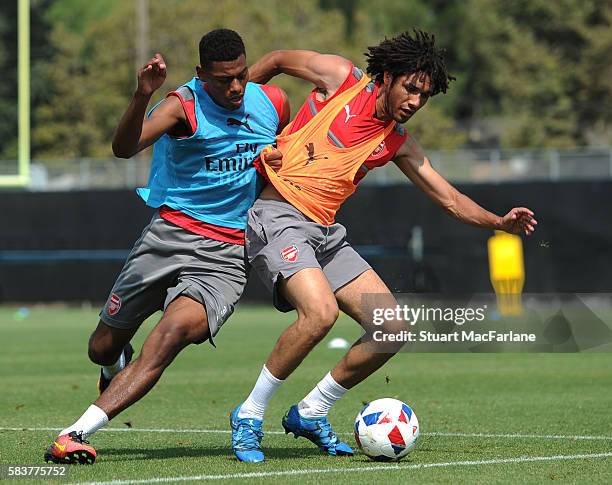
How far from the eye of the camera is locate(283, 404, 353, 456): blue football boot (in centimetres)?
786

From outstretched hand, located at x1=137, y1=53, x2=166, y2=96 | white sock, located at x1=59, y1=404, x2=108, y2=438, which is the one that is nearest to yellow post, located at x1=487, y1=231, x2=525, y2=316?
white sock, located at x1=59, y1=404, x2=108, y2=438

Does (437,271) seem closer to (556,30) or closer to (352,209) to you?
(352,209)

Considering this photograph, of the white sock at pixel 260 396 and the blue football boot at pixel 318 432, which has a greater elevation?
the white sock at pixel 260 396

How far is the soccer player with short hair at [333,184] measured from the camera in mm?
7668

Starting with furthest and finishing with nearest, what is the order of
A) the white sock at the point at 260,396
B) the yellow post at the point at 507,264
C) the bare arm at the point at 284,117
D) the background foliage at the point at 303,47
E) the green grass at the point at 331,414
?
the background foliage at the point at 303,47
the yellow post at the point at 507,264
the bare arm at the point at 284,117
the white sock at the point at 260,396
the green grass at the point at 331,414

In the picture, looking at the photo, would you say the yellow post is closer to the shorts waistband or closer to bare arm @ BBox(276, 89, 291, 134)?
bare arm @ BBox(276, 89, 291, 134)

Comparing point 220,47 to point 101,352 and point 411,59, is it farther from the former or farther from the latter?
point 101,352

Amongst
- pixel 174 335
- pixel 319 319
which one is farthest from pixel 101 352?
pixel 319 319

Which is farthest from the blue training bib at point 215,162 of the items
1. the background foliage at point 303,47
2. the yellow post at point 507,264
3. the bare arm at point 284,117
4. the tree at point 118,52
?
the tree at point 118,52

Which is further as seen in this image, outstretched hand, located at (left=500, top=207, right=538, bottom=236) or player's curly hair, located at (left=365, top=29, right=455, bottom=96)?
outstretched hand, located at (left=500, top=207, right=538, bottom=236)

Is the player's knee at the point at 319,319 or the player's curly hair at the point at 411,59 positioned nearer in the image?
the player's knee at the point at 319,319

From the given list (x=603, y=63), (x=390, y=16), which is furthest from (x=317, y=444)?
(x=390, y=16)

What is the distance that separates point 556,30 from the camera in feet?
153

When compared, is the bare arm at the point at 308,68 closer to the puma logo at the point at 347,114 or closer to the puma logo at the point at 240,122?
the puma logo at the point at 347,114
